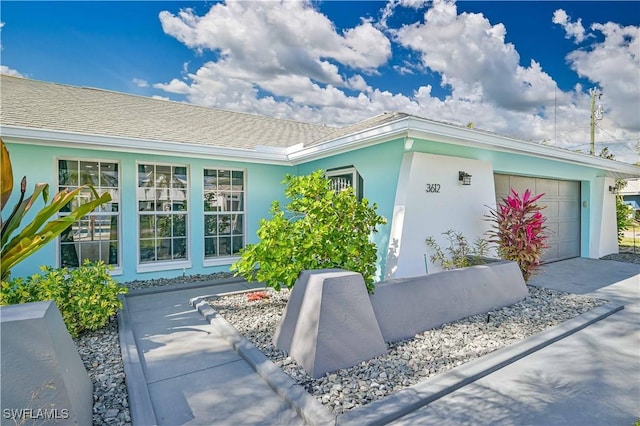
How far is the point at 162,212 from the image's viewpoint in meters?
7.74

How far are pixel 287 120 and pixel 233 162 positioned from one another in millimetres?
5152

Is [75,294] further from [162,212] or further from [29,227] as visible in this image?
[162,212]

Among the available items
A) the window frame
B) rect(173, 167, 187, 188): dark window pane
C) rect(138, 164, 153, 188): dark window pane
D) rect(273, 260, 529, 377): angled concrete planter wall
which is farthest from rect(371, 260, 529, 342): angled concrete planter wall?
rect(138, 164, 153, 188): dark window pane

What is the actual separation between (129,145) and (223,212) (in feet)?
9.00

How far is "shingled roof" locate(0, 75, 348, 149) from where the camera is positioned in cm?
681

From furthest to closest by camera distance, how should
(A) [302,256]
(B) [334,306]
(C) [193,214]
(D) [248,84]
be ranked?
(D) [248,84], (C) [193,214], (A) [302,256], (B) [334,306]

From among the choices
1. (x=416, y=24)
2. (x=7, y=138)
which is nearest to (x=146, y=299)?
(x=7, y=138)

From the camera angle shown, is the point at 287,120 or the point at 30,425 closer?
the point at 30,425

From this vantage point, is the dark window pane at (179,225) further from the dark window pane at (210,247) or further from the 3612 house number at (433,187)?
the 3612 house number at (433,187)

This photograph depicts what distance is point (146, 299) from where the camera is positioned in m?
6.36

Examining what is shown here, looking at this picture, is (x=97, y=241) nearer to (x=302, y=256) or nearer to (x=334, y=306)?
(x=302, y=256)

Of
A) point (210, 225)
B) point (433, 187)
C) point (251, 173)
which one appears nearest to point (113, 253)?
point (210, 225)

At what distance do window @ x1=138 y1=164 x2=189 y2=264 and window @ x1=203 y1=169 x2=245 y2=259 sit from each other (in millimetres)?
561

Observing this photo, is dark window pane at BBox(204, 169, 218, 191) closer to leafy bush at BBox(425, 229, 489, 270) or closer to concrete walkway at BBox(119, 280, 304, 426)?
concrete walkway at BBox(119, 280, 304, 426)
